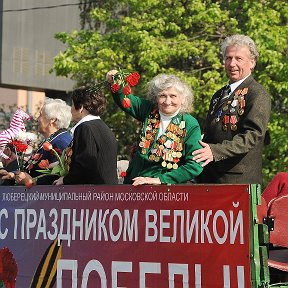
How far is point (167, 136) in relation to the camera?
6473 mm

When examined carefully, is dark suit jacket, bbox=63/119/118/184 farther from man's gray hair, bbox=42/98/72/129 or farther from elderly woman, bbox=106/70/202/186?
man's gray hair, bbox=42/98/72/129

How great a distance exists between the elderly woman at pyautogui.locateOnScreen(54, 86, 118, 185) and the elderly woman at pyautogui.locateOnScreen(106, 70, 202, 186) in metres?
0.30

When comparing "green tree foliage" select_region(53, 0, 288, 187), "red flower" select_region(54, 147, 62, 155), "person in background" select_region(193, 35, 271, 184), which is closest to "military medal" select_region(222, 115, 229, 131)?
"person in background" select_region(193, 35, 271, 184)

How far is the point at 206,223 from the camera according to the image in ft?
18.7

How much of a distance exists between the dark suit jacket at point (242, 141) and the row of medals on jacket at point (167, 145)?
28 cm

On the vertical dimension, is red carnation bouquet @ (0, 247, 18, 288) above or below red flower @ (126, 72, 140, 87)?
below

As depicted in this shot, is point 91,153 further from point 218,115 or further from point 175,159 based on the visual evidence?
point 218,115

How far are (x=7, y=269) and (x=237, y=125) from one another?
6.56 ft

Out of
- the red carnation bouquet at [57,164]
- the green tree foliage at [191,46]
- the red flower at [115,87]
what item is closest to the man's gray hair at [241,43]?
the red flower at [115,87]

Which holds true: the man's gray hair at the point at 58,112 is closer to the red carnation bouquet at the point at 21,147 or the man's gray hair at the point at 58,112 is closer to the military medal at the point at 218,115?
the red carnation bouquet at the point at 21,147

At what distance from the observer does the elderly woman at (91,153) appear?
684cm

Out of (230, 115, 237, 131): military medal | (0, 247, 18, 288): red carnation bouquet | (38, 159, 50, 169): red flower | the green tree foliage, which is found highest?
the green tree foliage

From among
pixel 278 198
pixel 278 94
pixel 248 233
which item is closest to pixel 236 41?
pixel 278 198

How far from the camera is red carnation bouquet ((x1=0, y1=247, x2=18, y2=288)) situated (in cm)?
680
